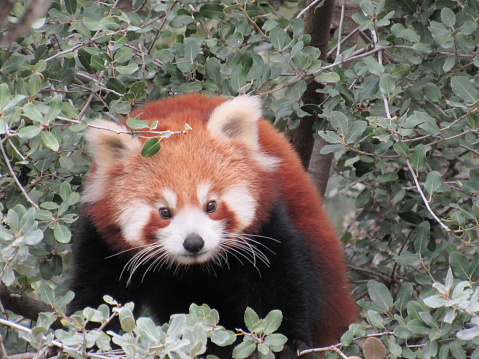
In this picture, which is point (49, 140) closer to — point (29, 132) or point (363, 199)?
point (29, 132)

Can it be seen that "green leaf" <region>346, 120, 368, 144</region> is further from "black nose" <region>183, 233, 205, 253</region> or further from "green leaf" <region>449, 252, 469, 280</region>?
Result: "black nose" <region>183, 233, 205, 253</region>

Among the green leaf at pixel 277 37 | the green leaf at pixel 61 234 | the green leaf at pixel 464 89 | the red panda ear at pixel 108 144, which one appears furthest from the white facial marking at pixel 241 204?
the green leaf at pixel 464 89

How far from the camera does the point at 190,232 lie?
2793mm

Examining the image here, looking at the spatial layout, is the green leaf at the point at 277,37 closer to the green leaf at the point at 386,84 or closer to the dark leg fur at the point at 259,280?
the green leaf at the point at 386,84

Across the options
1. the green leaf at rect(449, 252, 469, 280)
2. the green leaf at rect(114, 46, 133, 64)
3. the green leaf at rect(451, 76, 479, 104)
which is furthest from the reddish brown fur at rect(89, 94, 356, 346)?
the green leaf at rect(451, 76, 479, 104)

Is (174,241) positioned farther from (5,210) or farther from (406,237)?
(406,237)

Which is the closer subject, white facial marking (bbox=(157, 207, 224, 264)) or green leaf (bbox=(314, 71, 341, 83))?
white facial marking (bbox=(157, 207, 224, 264))

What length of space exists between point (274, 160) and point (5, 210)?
131cm

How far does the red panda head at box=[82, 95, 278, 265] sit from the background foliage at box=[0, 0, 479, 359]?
0.17 metres

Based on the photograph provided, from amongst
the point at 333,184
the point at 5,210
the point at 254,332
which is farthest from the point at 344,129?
the point at 333,184

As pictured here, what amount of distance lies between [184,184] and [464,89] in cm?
127

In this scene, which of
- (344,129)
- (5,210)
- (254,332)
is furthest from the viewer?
(5,210)

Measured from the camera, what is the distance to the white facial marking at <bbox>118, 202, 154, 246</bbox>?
2.93 metres

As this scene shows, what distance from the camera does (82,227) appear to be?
3146 mm
